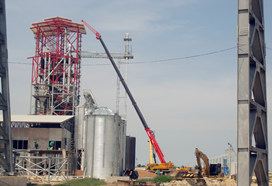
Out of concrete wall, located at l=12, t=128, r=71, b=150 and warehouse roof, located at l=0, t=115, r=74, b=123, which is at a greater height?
warehouse roof, located at l=0, t=115, r=74, b=123

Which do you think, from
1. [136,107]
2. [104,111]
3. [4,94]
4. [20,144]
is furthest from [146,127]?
[4,94]

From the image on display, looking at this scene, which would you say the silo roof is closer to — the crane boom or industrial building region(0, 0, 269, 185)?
industrial building region(0, 0, 269, 185)

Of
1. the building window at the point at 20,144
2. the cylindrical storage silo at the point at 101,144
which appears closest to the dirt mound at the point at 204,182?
the cylindrical storage silo at the point at 101,144

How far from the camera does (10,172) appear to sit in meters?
42.7

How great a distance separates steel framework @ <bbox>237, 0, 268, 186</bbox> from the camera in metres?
26.2

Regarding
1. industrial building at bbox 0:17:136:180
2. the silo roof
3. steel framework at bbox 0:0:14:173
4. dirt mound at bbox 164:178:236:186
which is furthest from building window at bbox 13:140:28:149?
steel framework at bbox 0:0:14:173

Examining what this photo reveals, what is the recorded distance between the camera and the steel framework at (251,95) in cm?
2616

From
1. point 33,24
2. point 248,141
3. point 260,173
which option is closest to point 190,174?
point 260,173

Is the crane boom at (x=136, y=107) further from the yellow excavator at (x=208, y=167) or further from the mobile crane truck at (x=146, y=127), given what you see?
the yellow excavator at (x=208, y=167)

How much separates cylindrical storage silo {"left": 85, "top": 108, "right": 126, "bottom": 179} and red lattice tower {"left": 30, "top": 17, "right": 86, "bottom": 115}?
73.0 feet

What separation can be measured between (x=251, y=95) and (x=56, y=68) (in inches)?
2601

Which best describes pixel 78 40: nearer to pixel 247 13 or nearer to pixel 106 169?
pixel 106 169

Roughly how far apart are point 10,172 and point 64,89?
147ft

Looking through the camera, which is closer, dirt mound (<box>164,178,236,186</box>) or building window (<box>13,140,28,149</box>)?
dirt mound (<box>164,178,236,186</box>)
